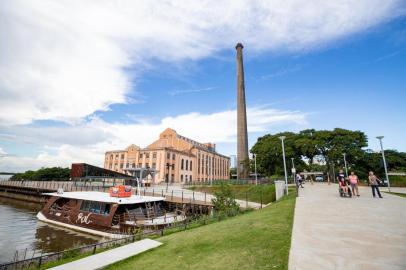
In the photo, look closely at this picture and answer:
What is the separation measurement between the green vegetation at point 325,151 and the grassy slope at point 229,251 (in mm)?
45221

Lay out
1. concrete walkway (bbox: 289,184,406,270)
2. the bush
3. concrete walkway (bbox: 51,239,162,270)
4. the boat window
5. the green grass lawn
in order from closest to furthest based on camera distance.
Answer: concrete walkway (bbox: 289,184,406,270) → concrete walkway (bbox: 51,239,162,270) → the bush → the boat window → the green grass lawn

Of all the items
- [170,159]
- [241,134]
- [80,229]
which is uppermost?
[241,134]

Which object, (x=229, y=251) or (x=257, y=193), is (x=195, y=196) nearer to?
(x=257, y=193)

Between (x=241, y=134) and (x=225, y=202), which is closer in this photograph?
(x=225, y=202)

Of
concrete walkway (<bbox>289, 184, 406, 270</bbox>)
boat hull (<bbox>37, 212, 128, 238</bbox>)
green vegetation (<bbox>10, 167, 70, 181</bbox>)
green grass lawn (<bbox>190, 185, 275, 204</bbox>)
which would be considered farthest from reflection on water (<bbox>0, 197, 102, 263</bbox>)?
green vegetation (<bbox>10, 167, 70, 181</bbox>)

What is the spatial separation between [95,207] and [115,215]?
378 centimetres

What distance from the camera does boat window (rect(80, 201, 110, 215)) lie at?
73.5 feet

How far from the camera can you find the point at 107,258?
7.89 meters

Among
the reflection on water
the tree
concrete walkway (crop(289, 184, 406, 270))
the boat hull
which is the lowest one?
the reflection on water

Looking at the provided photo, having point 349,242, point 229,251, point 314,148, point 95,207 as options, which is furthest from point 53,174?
point 349,242

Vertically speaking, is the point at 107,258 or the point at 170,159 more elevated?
the point at 170,159

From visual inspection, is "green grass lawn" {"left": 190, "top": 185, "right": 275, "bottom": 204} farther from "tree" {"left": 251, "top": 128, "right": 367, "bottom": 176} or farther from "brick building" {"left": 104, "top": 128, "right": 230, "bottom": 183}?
"brick building" {"left": 104, "top": 128, "right": 230, "bottom": 183}

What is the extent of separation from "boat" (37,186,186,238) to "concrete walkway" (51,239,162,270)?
10.1 metres

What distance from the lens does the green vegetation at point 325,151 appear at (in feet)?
158
